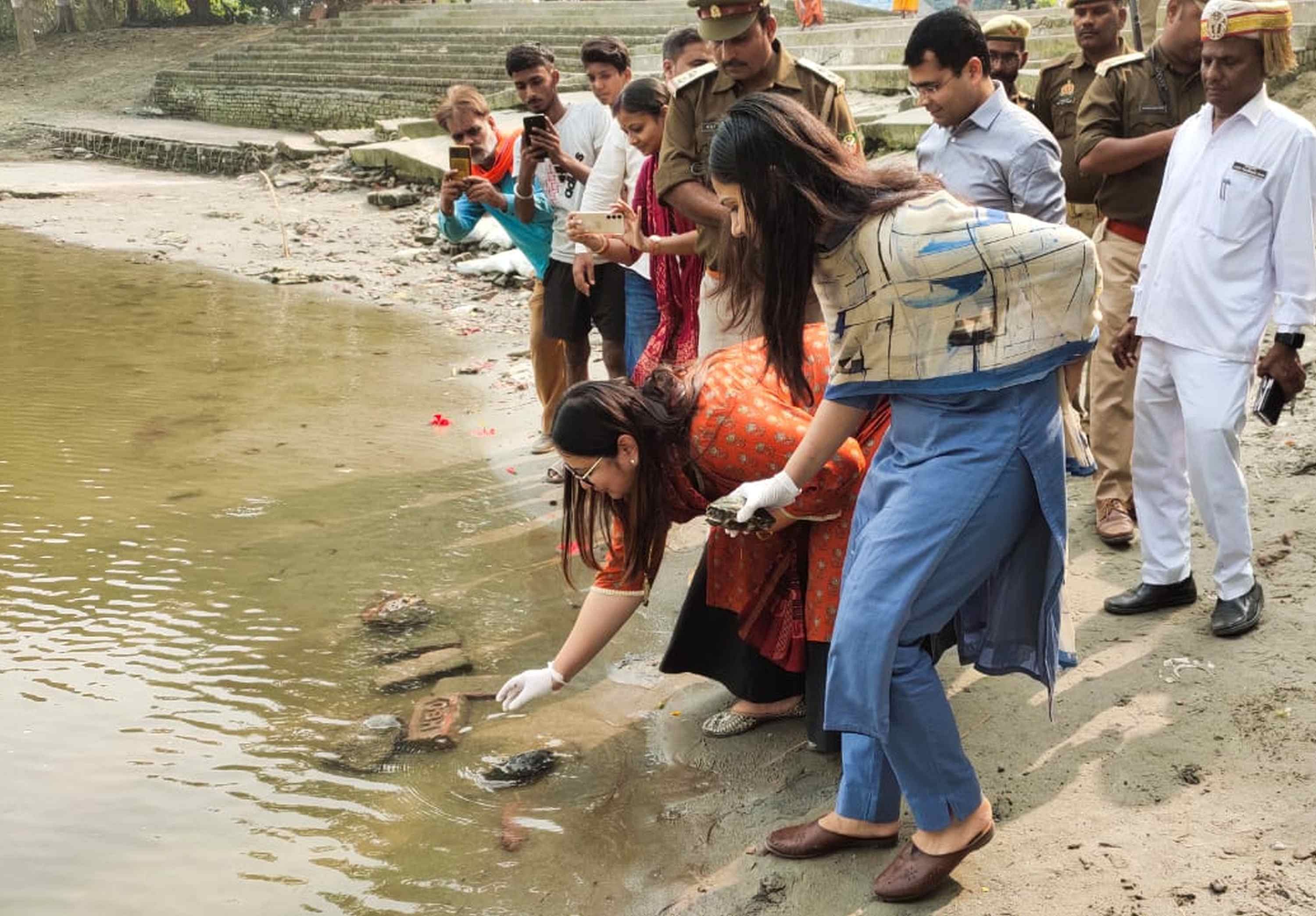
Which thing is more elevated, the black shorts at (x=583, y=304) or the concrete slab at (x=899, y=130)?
the concrete slab at (x=899, y=130)

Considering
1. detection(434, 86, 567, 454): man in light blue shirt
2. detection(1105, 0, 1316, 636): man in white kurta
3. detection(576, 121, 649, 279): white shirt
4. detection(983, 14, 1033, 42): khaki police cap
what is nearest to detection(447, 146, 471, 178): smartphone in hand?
detection(434, 86, 567, 454): man in light blue shirt

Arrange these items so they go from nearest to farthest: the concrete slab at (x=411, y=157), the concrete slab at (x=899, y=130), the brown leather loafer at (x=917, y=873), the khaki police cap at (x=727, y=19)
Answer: the brown leather loafer at (x=917, y=873)
the khaki police cap at (x=727, y=19)
the concrete slab at (x=899, y=130)
the concrete slab at (x=411, y=157)

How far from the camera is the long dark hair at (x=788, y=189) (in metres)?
2.48

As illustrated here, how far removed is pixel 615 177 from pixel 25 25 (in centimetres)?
2839

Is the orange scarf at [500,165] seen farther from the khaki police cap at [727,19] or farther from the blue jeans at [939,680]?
the blue jeans at [939,680]

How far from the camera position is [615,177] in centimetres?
543

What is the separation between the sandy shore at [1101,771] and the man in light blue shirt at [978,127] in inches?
50.5

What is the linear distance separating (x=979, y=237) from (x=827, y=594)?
43.4 inches

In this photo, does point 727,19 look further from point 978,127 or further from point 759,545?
point 759,545

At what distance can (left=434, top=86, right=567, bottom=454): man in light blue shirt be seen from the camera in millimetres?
5996

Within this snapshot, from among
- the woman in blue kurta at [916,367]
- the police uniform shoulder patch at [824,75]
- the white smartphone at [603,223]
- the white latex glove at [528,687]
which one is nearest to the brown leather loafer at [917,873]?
the woman in blue kurta at [916,367]

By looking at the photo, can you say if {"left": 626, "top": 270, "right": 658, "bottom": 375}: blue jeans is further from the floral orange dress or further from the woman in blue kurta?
the woman in blue kurta

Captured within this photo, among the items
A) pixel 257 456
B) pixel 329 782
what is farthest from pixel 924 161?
pixel 257 456

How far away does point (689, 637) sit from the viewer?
12.0 ft
